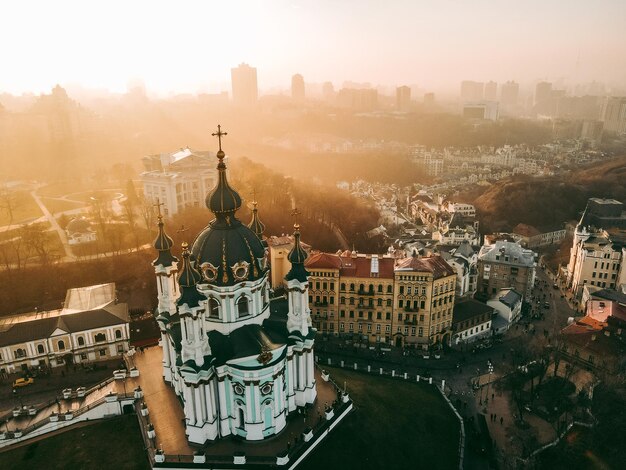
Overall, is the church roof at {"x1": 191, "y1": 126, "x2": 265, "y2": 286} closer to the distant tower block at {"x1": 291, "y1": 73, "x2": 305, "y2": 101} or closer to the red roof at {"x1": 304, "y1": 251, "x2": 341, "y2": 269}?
the red roof at {"x1": 304, "y1": 251, "x2": 341, "y2": 269}

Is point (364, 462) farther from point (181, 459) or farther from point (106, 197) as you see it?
point (106, 197)

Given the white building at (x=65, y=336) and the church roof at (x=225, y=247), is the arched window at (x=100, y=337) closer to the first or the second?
the white building at (x=65, y=336)

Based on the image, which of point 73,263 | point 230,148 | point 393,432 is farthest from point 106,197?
point 393,432

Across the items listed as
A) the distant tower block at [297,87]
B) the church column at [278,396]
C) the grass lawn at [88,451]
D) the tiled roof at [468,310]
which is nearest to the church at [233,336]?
the church column at [278,396]

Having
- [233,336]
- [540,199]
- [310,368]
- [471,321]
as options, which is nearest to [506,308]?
[471,321]

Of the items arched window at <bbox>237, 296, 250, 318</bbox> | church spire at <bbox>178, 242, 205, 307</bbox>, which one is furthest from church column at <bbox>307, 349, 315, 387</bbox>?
church spire at <bbox>178, 242, 205, 307</bbox>

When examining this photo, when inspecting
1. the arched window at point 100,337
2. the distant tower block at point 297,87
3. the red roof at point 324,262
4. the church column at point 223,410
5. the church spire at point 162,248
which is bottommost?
the arched window at point 100,337
